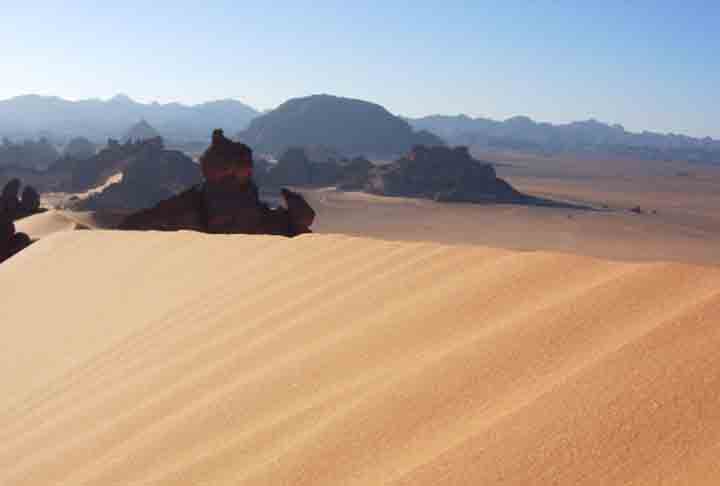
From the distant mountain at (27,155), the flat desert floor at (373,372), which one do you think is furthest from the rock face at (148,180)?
the flat desert floor at (373,372)

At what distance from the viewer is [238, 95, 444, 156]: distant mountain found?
361ft

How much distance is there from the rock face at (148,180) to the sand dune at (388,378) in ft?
109

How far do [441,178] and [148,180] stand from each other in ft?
71.6

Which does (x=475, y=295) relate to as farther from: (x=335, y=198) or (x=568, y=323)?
(x=335, y=198)

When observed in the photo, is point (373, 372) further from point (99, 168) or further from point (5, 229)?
point (99, 168)

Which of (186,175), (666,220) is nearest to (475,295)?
(186,175)

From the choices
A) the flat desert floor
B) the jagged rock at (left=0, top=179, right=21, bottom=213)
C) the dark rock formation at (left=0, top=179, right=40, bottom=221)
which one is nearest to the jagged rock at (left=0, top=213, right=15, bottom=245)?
the dark rock formation at (left=0, top=179, right=40, bottom=221)

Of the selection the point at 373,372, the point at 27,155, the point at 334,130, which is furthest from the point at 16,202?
the point at 334,130

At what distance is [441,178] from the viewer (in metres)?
49.7

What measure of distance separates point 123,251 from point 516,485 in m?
4.26

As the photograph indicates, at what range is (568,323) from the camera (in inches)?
72.6

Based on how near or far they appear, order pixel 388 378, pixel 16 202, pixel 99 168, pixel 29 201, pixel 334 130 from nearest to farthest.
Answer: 1. pixel 388 378
2. pixel 16 202
3. pixel 29 201
4. pixel 99 168
5. pixel 334 130

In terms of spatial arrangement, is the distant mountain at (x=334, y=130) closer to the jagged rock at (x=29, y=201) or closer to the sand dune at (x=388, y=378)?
the jagged rock at (x=29, y=201)

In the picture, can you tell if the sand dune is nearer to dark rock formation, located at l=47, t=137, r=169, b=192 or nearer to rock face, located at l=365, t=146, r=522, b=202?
dark rock formation, located at l=47, t=137, r=169, b=192
